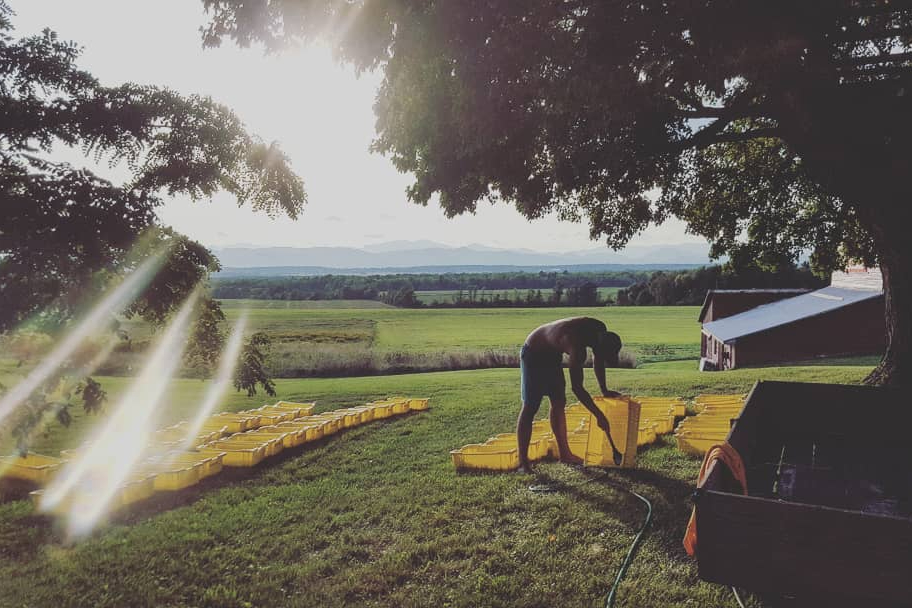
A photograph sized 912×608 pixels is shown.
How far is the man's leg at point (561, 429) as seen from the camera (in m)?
7.78

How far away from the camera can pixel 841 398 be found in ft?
23.1

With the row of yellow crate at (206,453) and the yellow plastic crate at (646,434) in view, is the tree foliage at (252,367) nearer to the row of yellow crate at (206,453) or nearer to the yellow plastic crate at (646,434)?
the row of yellow crate at (206,453)

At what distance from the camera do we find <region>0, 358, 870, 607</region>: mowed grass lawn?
16.0ft

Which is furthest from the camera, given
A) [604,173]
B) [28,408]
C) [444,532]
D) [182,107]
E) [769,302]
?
[769,302]

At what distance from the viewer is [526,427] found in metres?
7.69

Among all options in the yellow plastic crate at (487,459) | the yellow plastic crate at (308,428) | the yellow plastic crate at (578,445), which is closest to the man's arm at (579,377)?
the yellow plastic crate at (578,445)

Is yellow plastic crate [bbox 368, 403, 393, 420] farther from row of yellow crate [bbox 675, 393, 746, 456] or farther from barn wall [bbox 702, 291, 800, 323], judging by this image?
→ barn wall [bbox 702, 291, 800, 323]

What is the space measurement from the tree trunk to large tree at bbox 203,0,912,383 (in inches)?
1.1

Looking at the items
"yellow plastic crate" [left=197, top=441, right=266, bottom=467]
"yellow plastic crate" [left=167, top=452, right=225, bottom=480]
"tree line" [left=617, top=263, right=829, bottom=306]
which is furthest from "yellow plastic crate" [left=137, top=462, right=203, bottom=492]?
"tree line" [left=617, top=263, right=829, bottom=306]

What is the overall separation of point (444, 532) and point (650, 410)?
6.45 metres

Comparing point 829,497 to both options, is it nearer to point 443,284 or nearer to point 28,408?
point 28,408

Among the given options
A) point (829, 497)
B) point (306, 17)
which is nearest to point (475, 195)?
point (306, 17)

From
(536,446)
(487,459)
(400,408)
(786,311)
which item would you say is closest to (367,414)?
(400,408)

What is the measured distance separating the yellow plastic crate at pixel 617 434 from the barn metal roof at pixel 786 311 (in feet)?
105
